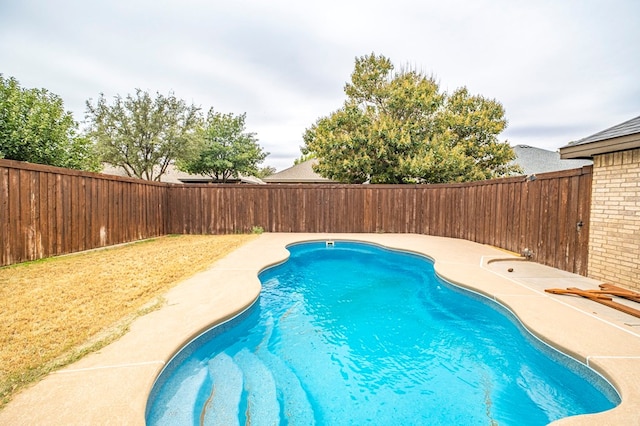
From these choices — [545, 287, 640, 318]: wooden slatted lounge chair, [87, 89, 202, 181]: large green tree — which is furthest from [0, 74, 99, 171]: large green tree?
[545, 287, 640, 318]: wooden slatted lounge chair

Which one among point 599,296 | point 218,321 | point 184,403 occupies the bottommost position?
point 184,403

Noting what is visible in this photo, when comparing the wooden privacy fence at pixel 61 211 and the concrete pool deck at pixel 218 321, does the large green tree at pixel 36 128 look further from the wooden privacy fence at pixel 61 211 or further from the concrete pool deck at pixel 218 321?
the concrete pool deck at pixel 218 321

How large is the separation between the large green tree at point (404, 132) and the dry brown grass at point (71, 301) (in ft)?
24.3

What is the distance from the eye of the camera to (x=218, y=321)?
2883mm

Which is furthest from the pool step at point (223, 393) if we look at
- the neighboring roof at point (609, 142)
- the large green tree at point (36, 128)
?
the large green tree at point (36, 128)

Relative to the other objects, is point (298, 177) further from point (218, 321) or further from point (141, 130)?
point (218, 321)

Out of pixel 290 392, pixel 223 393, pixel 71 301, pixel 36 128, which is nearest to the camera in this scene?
pixel 223 393

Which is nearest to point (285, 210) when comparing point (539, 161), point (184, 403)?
point (184, 403)

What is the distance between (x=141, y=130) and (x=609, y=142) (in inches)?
704

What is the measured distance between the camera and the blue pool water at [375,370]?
6.73 feet

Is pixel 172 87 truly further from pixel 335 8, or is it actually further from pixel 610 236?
pixel 610 236

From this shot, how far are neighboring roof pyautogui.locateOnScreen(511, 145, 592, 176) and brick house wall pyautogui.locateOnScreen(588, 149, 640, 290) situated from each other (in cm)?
1427

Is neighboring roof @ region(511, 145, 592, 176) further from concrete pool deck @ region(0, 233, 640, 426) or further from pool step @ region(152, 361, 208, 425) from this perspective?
pool step @ region(152, 361, 208, 425)

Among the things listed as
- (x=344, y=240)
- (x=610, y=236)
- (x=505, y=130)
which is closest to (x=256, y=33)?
(x=344, y=240)
